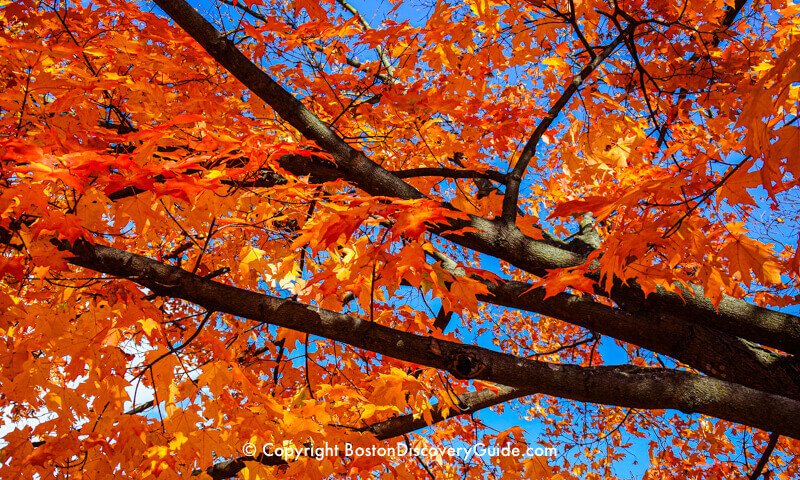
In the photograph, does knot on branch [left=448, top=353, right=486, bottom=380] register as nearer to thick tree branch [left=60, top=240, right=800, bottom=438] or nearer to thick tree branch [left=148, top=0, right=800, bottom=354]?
thick tree branch [left=60, top=240, right=800, bottom=438]

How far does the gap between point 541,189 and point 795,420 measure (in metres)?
4.94

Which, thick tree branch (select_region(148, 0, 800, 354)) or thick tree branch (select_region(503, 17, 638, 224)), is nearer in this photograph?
thick tree branch (select_region(148, 0, 800, 354))

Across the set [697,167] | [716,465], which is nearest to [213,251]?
[697,167]

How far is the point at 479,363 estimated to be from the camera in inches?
76.2

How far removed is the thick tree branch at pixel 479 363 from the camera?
1955 mm

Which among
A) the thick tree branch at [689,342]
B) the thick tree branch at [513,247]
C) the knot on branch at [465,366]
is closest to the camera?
the knot on branch at [465,366]

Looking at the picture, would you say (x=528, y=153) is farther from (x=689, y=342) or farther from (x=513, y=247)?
(x=689, y=342)

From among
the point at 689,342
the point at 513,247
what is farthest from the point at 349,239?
the point at 689,342

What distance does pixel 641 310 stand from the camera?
271cm

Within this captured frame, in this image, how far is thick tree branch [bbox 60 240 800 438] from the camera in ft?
6.41

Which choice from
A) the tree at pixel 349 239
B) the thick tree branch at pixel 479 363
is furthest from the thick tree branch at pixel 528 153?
the thick tree branch at pixel 479 363

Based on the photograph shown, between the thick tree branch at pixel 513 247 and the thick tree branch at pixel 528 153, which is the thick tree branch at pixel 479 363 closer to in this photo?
the thick tree branch at pixel 513 247

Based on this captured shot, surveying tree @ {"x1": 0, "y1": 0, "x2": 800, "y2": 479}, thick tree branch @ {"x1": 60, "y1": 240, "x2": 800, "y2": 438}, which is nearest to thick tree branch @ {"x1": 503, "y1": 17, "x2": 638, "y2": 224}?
tree @ {"x1": 0, "y1": 0, "x2": 800, "y2": 479}

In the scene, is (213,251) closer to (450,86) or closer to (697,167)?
(450,86)
